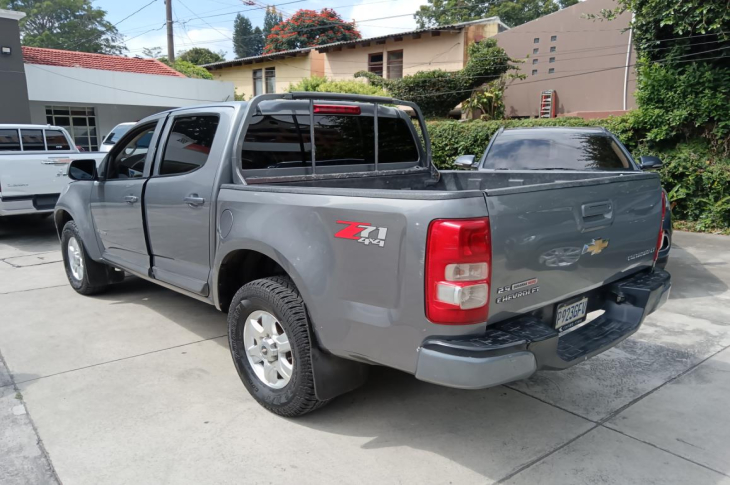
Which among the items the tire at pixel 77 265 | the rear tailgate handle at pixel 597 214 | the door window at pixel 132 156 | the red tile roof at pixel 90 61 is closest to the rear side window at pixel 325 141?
the door window at pixel 132 156

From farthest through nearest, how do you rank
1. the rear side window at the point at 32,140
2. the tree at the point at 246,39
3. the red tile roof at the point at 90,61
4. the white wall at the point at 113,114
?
the tree at the point at 246,39 < the white wall at the point at 113,114 < the red tile roof at the point at 90,61 < the rear side window at the point at 32,140

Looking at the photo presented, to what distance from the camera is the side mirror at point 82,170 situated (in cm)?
539

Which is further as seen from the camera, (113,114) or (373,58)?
(373,58)

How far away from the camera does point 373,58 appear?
87.8 feet

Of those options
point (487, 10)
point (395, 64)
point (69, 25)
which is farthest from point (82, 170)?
point (69, 25)

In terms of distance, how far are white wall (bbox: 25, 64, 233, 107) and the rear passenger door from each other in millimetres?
20508

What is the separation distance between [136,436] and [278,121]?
2230 millimetres

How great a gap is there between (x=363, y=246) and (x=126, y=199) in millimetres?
2871

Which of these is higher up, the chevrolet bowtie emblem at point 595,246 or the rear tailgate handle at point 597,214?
the rear tailgate handle at point 597,214

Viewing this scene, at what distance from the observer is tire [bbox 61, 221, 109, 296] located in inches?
227

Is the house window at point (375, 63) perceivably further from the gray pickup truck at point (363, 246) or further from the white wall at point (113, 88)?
the gray pickup truck at point (363, 246)

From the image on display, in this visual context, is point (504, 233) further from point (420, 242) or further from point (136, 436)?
point (136, 436)

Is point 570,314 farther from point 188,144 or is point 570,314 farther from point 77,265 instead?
point 77,265

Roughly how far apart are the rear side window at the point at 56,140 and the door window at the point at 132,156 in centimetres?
639
